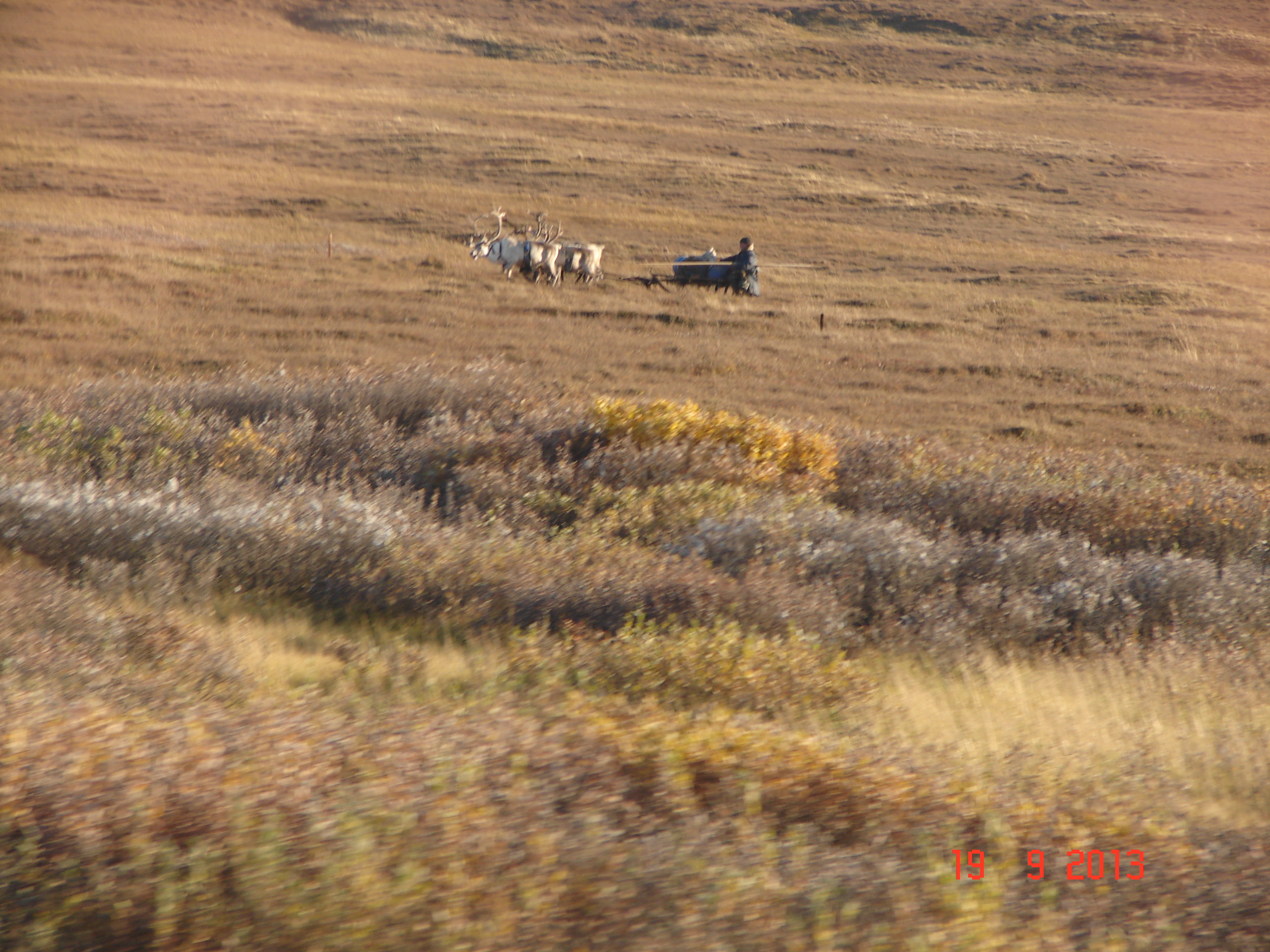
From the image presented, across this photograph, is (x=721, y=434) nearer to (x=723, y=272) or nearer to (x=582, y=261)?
(x=723, y=272)

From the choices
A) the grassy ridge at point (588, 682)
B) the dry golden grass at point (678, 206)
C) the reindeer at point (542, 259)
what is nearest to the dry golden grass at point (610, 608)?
the grassy ridge at point (588, 682)

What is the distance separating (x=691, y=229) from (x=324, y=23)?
53.6 meters

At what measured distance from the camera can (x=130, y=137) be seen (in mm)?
39312

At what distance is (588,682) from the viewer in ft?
15.8

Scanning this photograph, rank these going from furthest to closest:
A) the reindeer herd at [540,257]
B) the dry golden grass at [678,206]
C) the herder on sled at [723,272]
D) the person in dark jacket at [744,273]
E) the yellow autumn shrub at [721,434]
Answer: the reindeer herd at [540,257] < the herder on sled at [723,272] < the person in dark jacket at [744,273] < the dry golden grass at [678,206] < the yellow autumn shrub at [721,434]

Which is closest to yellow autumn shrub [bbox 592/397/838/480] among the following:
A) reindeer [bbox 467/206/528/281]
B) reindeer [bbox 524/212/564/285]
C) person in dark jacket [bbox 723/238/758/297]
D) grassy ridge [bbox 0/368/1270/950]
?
grassy ridge [bbox 0/368/1270/950]

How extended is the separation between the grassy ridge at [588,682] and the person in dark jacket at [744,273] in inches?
443

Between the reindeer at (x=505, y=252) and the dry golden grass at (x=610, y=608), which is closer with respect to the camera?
the dry golden grass at (x=610, y=608)

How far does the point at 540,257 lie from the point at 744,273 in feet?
13.6
